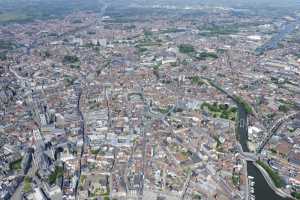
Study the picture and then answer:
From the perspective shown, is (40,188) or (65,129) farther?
(65,129)

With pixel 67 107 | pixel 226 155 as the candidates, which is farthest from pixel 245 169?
pixel 67 107

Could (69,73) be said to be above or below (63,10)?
below

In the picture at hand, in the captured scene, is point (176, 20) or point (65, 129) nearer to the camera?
point (65, 129)

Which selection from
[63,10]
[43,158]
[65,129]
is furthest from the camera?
[63,10]

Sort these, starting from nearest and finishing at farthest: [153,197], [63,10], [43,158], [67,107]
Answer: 1. [153,197]
2. [43,158]
3. [67,107]
4. [63,10]

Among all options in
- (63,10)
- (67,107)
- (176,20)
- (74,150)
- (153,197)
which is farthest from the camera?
(63,10)

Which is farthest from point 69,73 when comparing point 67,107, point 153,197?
point 153,197

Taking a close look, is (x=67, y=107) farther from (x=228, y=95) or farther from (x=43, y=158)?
(x=228, y=95)

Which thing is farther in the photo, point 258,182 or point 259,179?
point 259,179

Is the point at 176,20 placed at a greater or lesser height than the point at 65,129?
greater

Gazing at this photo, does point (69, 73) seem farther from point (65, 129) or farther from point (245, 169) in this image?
point (245, 169)
